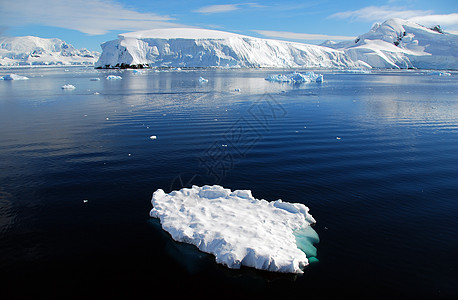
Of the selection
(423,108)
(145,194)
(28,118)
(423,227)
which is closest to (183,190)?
(145,194)

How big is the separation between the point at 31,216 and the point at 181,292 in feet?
17.6

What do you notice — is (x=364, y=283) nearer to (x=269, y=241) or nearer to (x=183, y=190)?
(x=269, y=241)

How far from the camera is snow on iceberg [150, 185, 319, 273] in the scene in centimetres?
665

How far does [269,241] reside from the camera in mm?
7172

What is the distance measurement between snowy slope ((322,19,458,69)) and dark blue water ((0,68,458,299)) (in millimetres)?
156206

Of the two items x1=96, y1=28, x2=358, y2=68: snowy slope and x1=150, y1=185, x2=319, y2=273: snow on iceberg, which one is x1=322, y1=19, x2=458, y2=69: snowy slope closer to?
x1=96, y1=28, x2=358, y2=68: snowy slope

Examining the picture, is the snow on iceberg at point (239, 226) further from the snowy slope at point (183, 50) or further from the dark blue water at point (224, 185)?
the snowy slope at point (183, 50)

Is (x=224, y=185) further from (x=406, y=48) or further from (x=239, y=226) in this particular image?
(x=406, y=48)

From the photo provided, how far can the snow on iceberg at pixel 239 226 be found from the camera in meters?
6.65

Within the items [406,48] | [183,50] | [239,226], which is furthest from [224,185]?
[406,48]

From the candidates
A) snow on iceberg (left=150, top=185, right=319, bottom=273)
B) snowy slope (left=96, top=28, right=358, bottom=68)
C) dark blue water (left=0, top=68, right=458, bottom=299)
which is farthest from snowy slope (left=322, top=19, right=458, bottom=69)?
snow on iceberg (left=150, top=185, right=319, bottom=273)

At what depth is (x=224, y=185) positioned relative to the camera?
10688 mm

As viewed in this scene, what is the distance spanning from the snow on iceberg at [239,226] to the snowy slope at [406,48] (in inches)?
6668

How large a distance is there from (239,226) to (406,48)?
212 meters
